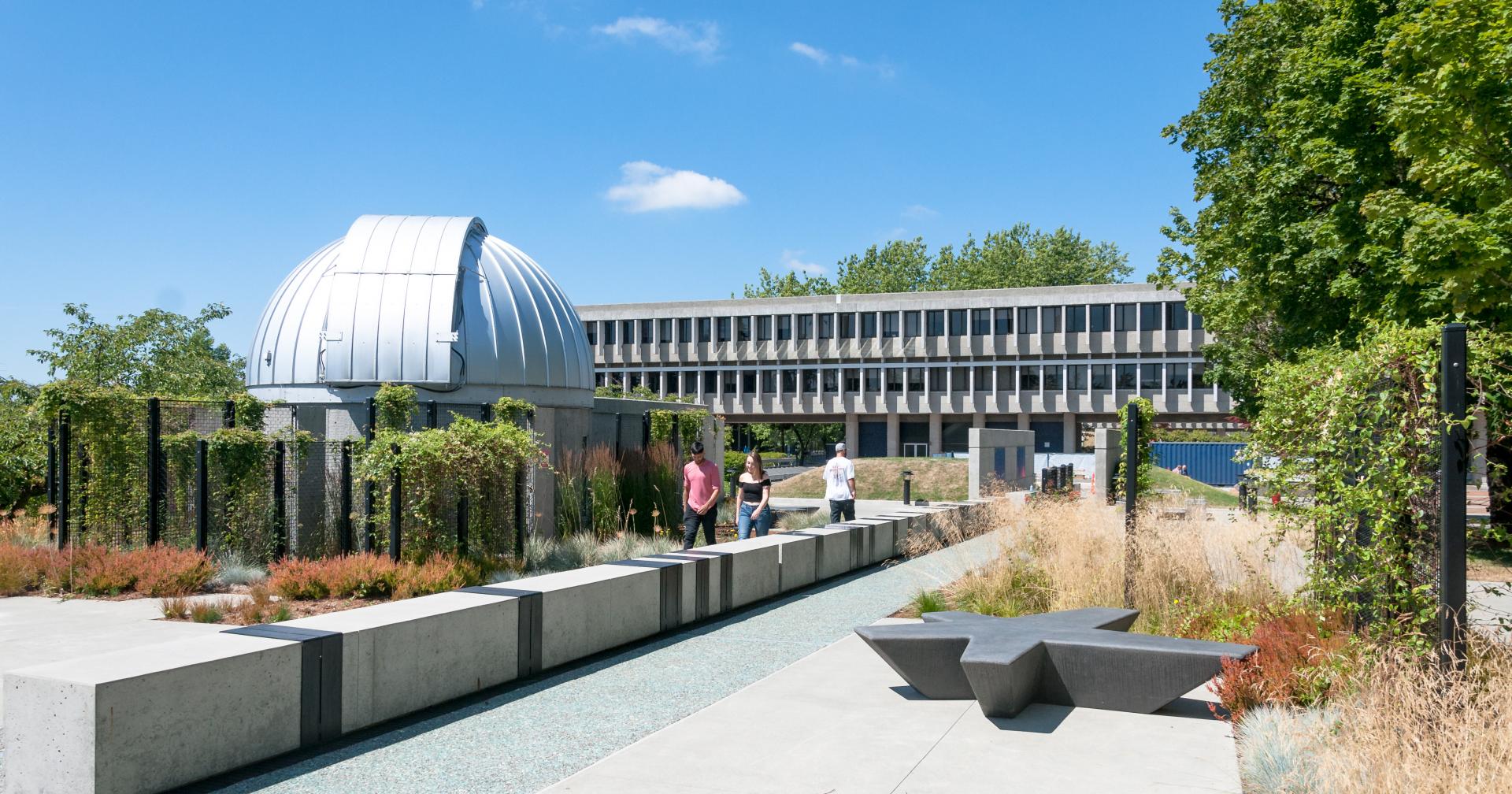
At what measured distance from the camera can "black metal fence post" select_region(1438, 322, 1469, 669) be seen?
5.54 meters

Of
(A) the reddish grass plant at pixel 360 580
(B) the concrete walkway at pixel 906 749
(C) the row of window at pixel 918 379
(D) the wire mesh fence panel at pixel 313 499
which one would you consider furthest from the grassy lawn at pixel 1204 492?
(B) the concrete walkway at pixel 906 749

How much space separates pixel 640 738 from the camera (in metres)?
6.57

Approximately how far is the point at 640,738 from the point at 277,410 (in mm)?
12828

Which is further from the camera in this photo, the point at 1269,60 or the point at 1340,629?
the point at 1269,60

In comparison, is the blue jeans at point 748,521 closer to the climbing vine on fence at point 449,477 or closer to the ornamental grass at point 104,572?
the climbing vine on fence at point 449,477

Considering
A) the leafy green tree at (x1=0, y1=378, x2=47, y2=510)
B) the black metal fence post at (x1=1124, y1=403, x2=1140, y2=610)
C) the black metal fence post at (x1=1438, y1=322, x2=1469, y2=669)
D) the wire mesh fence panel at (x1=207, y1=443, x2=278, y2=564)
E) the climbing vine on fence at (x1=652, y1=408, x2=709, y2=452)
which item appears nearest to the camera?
the black metal fence post at (x1=1438, y1=322, x2=1469, y2=669)

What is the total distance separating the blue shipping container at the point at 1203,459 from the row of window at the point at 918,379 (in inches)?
446

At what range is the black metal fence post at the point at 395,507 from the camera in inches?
461

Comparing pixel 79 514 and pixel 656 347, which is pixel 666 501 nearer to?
pixel 79 514

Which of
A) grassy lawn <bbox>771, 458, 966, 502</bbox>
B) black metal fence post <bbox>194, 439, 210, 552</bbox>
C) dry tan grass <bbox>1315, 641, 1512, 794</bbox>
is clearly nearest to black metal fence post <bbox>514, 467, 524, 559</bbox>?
black metal fence post <bbox>194, 439, 210, 552</bbox>

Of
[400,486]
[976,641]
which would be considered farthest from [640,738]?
[400,486]

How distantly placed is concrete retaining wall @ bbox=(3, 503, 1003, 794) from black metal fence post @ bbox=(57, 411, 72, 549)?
29.0ft

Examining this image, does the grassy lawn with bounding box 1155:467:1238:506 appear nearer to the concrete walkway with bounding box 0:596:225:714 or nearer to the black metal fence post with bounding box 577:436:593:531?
the black metal fence post with bounding box 577:436:593:531

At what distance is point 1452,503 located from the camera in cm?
554
